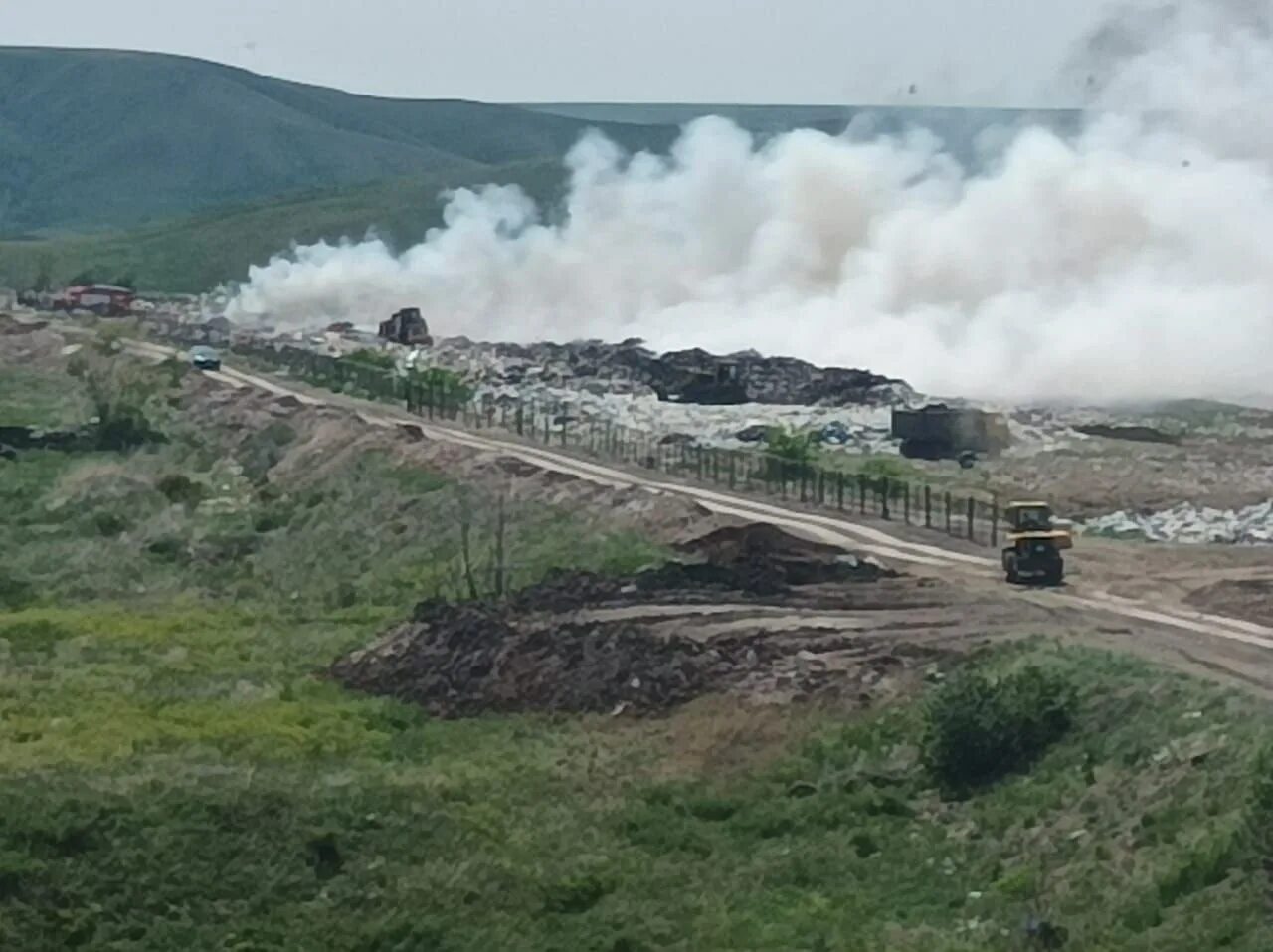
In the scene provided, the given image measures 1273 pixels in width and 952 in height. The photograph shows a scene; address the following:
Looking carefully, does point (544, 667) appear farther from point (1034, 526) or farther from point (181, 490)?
point (181, 490)

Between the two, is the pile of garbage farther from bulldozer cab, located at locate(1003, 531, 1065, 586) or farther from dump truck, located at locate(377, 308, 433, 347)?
dump truck, located at locate(377, 308, 433, 347)

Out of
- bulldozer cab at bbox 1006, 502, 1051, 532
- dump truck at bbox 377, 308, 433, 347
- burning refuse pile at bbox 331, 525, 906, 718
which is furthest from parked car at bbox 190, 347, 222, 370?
bulldozer cab at bbox 1006, 502, 1051, 532

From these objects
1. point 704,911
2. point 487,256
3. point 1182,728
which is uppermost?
→ point 487,256

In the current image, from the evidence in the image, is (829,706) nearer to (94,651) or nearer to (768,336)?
(94,651)

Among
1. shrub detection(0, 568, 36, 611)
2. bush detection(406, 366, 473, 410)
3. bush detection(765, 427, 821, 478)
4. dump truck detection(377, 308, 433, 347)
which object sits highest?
dump truck detection(377, 308, 433, 347)

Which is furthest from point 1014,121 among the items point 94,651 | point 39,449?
point 94,651

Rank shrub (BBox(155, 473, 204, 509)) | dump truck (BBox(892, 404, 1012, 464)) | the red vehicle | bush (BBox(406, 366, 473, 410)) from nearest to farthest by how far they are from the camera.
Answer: shrub (BBox(155, 473, 204, 509)) < dump truck (BBox(892, 404, 1012, 464)) < bush (BBox(406, 366, 473, 410)) < the red vehicle

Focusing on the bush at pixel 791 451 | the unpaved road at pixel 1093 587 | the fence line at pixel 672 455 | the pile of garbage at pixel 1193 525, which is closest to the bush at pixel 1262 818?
the unpaved road at pixel 1093 587
